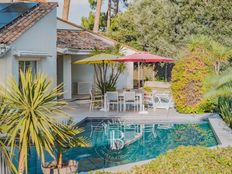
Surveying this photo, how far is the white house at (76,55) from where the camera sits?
2917 cm

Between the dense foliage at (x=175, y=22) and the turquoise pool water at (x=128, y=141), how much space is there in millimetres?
15511

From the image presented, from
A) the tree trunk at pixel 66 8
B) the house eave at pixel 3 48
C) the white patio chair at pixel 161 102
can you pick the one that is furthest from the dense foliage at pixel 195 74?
the tree trunk at pixel 66 8

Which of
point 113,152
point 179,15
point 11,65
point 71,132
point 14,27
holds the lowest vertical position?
point 113,152

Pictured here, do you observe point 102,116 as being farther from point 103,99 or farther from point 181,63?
point 181,63

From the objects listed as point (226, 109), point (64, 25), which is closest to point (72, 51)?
point (64, 25)

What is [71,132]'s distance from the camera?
33.6 ft

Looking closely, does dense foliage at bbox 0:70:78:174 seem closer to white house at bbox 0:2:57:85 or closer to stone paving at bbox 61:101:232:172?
white house at bbox 0:2:57:85

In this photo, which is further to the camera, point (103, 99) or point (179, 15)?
point (179, 15)

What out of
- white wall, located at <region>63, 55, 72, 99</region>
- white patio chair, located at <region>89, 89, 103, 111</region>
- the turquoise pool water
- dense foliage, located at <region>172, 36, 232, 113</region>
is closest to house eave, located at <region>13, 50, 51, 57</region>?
white patio chair, located at <region>89, 89, 103, 111</region>

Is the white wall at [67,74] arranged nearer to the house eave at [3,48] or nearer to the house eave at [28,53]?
the house eave at [28,53]

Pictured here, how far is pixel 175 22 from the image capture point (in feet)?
116

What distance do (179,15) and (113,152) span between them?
22.7 metres

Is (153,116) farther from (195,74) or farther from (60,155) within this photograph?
(60,155)

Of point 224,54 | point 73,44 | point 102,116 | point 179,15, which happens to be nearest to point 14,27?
point 102,116
